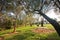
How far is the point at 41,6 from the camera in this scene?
1934cm

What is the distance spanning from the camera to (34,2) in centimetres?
1948

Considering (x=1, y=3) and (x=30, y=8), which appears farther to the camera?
(x=30, y=8)

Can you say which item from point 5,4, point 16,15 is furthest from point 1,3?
point 16,15

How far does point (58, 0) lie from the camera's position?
60.8 ft

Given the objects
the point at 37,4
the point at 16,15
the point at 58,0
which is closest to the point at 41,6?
the point at 37,4

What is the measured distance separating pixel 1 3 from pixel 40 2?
427 centimetres

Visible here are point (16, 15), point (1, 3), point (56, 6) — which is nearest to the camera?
point (1, 3)

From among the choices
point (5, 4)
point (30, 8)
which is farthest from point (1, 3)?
point (30, 8)

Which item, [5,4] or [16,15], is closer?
[5,4]

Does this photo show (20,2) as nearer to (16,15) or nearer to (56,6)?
(56,6)

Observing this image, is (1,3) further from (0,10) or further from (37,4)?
(37,4)

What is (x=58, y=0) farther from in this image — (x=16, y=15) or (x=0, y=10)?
(x=16, y=15)

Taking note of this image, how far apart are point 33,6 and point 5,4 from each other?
3.21m

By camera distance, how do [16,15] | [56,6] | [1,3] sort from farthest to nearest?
[16,15], [56,6], [1,3]
